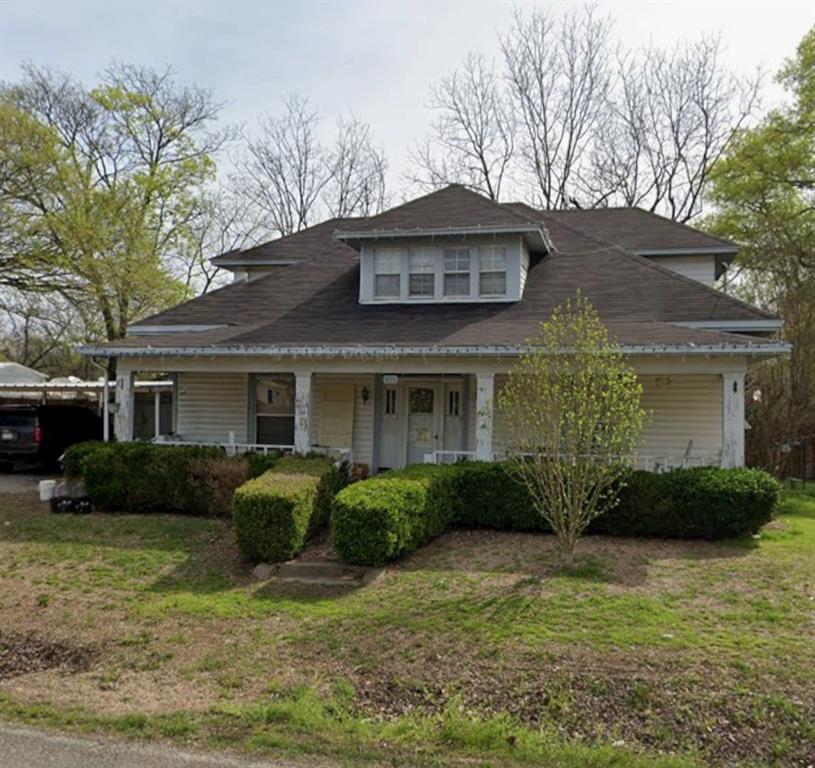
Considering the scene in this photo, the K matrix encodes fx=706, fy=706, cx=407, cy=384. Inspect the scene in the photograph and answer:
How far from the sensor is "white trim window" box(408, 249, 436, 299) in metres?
15.5

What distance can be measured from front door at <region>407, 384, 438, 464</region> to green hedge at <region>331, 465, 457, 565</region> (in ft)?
16.9

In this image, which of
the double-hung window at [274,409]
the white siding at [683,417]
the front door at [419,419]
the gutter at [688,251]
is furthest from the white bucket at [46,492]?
the gutter at [688,251]

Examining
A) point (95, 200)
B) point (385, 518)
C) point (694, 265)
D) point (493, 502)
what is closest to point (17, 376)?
point (95, 200)

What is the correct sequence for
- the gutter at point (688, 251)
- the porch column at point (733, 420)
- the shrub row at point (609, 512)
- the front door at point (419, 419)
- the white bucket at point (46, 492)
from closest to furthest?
the shrub row at point (609, 512) < the porch column at point (733, 420) < the white bucket at point (46, 492) < the front door at point (419, 419) < the gutter at point (688, 251)

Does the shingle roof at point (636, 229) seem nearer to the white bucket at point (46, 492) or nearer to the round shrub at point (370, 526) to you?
the round shrub at point (370, 526)

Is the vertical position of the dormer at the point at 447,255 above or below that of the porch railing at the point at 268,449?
above

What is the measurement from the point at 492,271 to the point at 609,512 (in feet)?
21.3

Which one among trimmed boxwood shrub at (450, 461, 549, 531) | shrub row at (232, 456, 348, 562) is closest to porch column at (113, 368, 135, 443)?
shrub row at (232, 456, 348, 562)

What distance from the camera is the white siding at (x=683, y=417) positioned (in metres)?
13.9

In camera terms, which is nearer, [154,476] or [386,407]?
[154,476]

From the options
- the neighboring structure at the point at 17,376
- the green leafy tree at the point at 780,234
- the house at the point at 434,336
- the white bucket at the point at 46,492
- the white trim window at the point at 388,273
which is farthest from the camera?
the neighboring structure at the point at 17,376

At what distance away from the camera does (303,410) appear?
13406 mm

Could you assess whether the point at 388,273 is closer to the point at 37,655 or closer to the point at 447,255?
the point at 447,255

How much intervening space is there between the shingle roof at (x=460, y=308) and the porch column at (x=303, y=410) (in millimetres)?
679
